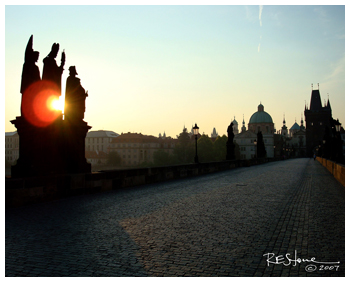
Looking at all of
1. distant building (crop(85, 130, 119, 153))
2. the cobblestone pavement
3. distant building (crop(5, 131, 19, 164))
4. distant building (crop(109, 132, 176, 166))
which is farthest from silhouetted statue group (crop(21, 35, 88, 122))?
distant building (crop(85, 130, 119, 153))

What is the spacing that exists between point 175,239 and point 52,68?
832 centimetres

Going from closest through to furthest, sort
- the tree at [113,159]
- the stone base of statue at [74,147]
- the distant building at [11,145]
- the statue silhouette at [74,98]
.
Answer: the stone base of statue at [74,147] < the statue silhouette at [74,98] < the distant building at [11,145] < the tree at [113,159]

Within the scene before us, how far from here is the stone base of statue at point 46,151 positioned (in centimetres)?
1066

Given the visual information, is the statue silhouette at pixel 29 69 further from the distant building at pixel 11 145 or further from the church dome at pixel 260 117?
the church dome at pixel 260 117

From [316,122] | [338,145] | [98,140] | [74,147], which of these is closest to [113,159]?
[98,140]

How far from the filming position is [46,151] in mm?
11062

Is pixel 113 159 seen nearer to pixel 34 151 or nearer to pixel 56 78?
pixel 56 78

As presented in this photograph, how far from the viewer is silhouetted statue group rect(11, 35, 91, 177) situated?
422 inches

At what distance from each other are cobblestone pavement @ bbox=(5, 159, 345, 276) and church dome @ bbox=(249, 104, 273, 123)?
162m

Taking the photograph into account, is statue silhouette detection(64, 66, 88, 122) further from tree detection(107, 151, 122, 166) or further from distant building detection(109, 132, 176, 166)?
distant building detection(109, 132, 176, 166)

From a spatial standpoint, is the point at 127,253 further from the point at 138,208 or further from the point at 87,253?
the point at 138,208

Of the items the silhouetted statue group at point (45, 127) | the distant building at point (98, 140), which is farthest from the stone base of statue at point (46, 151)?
the distant building at point (98, 140)

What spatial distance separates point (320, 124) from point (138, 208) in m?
154

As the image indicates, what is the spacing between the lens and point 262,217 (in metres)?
7.89
